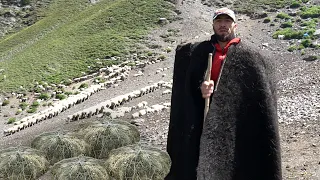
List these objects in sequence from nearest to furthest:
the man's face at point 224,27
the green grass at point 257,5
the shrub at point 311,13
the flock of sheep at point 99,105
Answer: the man's face at point 224,27 < the flock of sheep at point 99,105 < the shrub at point 311,13 < the green grass at point 257,5

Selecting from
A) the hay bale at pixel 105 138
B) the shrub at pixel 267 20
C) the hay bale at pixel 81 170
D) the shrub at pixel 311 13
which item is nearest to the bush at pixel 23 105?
the hay bale at pixel 105 138

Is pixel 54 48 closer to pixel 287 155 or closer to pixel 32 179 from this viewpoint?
pixel 32 179

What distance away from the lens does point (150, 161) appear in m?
11.7

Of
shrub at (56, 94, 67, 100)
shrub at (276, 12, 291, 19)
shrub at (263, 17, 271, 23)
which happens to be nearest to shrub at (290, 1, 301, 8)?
shrub at (276, 12, 291, 19)

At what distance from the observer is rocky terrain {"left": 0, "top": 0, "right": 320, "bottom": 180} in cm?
1234

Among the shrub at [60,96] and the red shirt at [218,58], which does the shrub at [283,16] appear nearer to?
the shrub at [60,96]

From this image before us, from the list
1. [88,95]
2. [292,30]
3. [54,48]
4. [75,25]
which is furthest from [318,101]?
[75,25]

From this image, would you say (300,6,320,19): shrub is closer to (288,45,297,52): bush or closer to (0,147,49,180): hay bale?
(288,45,297,52): bush

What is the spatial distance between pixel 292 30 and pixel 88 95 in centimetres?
1371

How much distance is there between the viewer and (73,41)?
35.2 meters

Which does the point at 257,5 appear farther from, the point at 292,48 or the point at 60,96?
the point at 60,96

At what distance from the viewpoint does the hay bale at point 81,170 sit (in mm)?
11416

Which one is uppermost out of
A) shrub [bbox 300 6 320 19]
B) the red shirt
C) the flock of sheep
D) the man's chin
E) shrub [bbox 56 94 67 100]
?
the man's chin

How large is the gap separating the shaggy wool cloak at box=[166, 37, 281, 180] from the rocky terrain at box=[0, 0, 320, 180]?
0.65 metres
